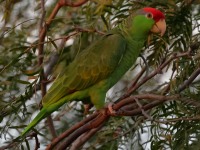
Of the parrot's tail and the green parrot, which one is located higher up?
Answer: the green parrot

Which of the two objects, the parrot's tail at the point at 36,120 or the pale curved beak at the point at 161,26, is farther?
the pale curved beak at the point at 161,26

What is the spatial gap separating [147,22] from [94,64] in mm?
235

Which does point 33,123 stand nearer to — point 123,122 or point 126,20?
point 123,122

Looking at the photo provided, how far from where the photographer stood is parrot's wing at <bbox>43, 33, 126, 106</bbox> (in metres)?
1.80

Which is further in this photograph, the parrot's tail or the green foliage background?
the parrot's tail

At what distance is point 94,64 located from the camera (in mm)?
1814

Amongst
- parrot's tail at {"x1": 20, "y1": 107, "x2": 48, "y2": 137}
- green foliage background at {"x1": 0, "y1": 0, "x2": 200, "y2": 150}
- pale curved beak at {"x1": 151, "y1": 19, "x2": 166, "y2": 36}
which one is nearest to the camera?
green foliage background at {"x1": 0, "y1": 0, "x2": 200, "y2": 150}

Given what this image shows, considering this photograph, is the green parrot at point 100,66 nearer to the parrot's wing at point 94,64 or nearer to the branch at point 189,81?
the parrot's wing at point 94,64

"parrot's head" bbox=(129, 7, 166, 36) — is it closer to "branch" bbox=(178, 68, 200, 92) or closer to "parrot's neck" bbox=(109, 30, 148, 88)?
"parrot's neck" bbox=(109, 30, 148, 88)

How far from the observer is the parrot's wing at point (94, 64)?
70.7 inches

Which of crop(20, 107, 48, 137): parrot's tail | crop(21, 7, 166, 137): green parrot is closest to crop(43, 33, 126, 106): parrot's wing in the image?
crop(21, 7, 166, 137): green parrot

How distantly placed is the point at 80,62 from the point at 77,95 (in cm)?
11

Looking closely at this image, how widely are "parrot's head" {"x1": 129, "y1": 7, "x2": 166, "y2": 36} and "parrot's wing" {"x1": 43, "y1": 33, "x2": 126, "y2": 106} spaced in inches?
3.5

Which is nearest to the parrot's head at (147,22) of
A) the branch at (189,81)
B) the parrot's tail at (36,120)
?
the branch at (189,81)
